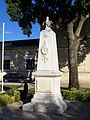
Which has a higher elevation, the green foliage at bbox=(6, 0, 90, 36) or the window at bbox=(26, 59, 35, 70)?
the green foliage at bbox=(6, 0, 90, 36)

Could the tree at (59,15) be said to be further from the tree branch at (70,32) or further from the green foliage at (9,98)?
the green foliage at (9,98)

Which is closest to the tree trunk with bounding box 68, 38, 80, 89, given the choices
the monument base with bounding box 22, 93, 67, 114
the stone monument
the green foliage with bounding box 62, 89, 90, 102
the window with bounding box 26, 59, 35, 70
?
the green foliage with bounding box 62, 89, 90, 102

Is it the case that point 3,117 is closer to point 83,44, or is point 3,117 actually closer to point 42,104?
point 42,104

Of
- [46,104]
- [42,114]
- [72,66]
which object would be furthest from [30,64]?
[42,114]

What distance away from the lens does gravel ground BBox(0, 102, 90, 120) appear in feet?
43.4

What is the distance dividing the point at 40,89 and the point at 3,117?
2.65 meters

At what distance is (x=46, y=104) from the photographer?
14.8 metres

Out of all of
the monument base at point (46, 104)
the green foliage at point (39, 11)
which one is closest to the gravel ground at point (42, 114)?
the monument base at point (46, 104)

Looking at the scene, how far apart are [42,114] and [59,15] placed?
14.9 metres

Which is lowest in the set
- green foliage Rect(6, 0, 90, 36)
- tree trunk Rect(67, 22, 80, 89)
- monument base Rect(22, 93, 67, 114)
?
monument base Rect(22, 93, 67, 114)

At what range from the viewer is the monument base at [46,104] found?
1456 cm

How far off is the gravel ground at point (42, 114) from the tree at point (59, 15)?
962cm

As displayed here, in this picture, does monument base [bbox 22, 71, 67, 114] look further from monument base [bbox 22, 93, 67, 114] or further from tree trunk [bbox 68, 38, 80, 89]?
tree trunk [bbox 68, 38, 80, 89]

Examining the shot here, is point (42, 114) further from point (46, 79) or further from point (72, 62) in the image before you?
point (72, 62)
